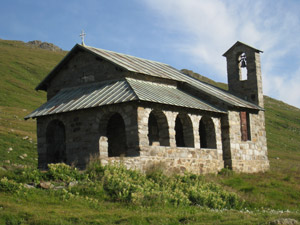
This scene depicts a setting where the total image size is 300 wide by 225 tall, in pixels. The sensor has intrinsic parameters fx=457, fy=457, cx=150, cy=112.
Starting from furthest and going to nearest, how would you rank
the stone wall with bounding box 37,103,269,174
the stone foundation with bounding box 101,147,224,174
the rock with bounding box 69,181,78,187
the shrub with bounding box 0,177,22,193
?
the stone wall with bounding box 37,103,269,174, the stone foundation with bounding box 101,147,224,174, the rock with bounding box 69,181,78,187, the shrub with bounding box 0,177,22,193

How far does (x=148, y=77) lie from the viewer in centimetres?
2217

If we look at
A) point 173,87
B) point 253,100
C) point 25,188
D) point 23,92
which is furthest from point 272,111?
point 25,188

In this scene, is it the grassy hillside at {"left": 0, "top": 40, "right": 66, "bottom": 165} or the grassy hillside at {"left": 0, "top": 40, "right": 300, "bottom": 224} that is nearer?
the grassy hillside at {"left": 0, "top": 40, "right": 300, "bottom": 224}

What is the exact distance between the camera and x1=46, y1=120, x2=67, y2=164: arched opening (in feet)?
71.5

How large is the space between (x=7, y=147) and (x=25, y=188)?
17.7 metres

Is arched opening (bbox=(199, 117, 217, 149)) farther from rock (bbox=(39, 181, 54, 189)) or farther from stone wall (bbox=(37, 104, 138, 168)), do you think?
rock (bbox=(39, 181, 54, 189))

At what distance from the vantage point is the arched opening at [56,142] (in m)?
21.8

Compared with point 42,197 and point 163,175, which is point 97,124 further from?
point 42,197

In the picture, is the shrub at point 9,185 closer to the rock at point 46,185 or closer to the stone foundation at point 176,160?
the rock at point 46,185

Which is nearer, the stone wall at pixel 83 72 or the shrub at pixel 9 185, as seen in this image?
the shrub at pixel 9 185

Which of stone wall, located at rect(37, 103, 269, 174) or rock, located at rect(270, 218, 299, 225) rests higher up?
stone wall, located at rect(37, 103, 269, 174)

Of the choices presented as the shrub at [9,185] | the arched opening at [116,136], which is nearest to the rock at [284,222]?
the shrub at [9,185]

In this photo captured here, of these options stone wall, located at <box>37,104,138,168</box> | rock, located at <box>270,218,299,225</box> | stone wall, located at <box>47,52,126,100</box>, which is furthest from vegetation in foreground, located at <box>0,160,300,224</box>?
stone wall, located at <box>47,52,126,100</box>

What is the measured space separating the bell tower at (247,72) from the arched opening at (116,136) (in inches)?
368
